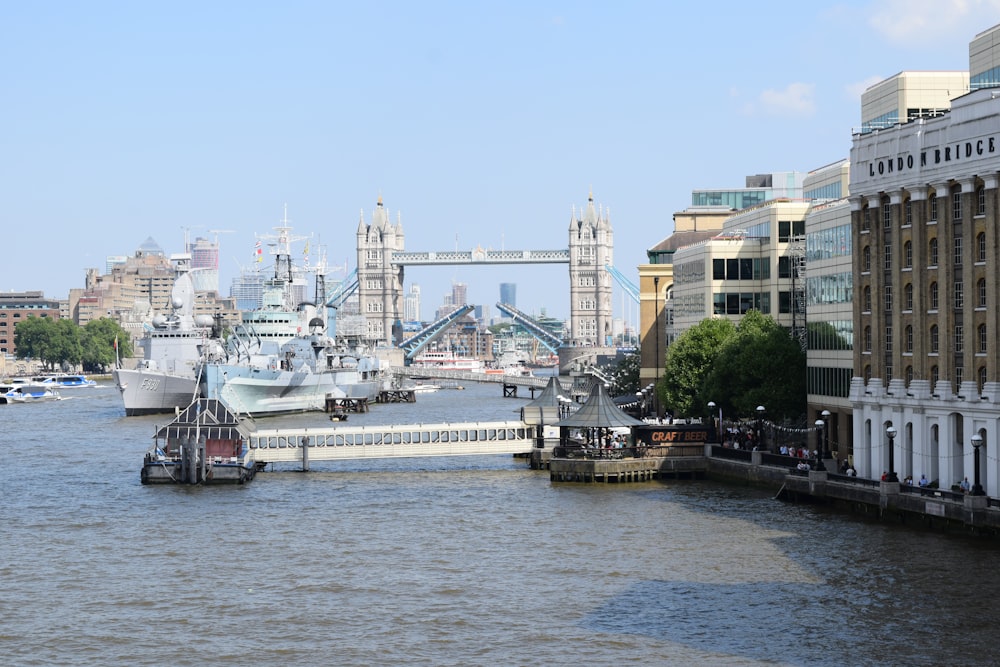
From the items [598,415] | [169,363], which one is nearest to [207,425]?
[598,415]

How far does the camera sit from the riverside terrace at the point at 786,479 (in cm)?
4141

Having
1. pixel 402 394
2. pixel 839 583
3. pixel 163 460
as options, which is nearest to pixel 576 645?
pixel 839 583

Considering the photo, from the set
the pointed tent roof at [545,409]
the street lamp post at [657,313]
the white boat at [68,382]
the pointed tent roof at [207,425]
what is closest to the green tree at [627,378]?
the street lamp post at [657,313]

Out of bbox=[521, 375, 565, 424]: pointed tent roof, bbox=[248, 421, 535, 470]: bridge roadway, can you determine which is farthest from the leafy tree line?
bbox=[248, 421, 535, 470]: bridge roadway

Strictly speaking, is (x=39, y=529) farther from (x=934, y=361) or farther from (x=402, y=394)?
(x=402, y=394)

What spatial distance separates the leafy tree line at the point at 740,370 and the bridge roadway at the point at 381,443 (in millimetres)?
8607

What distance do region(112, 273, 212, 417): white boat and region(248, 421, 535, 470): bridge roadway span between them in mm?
49368

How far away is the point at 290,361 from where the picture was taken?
405ft

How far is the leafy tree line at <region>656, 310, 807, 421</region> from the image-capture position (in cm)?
6216

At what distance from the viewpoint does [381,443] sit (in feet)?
205

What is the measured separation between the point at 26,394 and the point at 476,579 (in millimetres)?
122665

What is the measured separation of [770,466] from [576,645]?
936 inches

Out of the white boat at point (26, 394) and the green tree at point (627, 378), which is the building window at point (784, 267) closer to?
the green tree at point (627, 378)

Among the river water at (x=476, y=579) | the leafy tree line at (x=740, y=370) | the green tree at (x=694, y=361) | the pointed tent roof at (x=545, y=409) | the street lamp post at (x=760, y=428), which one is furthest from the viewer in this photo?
the green tree at (x=694, y=361)
